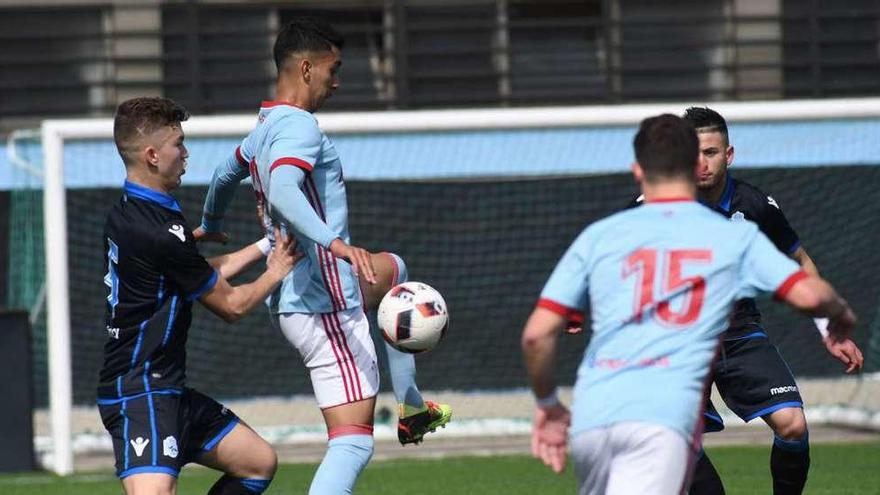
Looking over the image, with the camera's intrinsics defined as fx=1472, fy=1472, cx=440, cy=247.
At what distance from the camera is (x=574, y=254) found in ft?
13.4

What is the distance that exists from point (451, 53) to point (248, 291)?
8860 millimetres

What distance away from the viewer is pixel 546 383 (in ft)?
13.4

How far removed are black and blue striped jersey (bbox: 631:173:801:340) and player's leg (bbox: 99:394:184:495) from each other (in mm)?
2494

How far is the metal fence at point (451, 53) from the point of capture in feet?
44.6

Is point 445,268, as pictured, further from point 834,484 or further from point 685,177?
point 685,177

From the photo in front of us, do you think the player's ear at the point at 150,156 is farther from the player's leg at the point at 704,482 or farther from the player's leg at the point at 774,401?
the player's leg at the point at 774,401

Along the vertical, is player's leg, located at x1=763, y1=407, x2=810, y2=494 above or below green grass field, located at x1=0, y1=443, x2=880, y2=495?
above

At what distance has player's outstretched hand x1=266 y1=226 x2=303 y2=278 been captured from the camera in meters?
5.21

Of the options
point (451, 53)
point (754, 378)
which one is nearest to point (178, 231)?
point (754, 378)

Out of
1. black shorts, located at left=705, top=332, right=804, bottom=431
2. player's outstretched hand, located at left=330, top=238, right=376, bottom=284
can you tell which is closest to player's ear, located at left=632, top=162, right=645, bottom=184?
player's outstretched hand, located at left=330, top=238, right=376, bottom=284

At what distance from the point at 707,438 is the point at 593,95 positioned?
152 inches

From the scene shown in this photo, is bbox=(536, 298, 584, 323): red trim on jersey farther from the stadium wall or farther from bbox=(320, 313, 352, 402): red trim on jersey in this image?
the stadium wall

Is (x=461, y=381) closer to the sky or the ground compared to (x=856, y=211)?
closer to the ground

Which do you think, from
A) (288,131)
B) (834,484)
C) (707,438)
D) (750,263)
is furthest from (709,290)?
(707,438)
